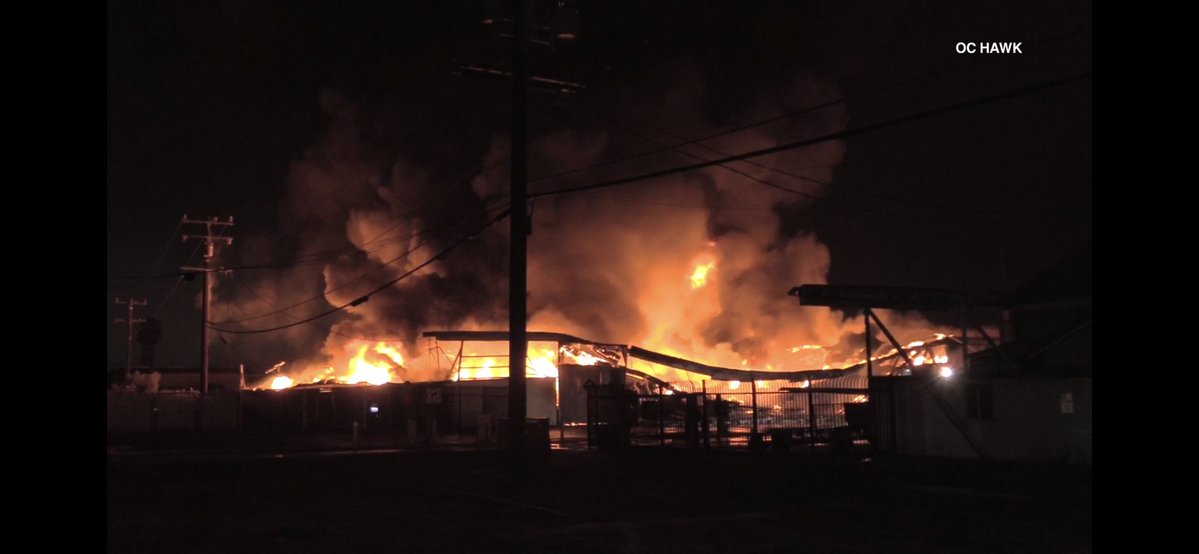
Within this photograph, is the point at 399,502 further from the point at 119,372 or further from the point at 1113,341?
the point at 119,372

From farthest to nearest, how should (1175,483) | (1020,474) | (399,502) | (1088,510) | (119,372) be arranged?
(119,372) < (1020,474) < (399,502) < (1088,510) < (1175,483)

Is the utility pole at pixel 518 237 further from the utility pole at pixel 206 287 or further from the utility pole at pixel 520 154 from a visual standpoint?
the utility pole at pixel 206 287

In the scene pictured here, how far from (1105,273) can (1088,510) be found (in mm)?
11905

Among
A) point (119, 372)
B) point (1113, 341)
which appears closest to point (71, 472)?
point (1113, 341)

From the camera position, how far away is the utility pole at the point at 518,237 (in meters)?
23.1

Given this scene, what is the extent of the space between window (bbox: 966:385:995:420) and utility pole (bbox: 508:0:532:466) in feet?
36.9

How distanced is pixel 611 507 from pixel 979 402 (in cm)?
1324

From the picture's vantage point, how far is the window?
2448 cm

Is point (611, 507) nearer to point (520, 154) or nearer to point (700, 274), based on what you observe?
point (520, 154)

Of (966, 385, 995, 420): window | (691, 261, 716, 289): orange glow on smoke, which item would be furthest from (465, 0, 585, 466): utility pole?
(691, 261, 716, 289): orange glow on smoke

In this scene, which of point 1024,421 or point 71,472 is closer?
point 71,472

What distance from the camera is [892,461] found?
24.0 meters

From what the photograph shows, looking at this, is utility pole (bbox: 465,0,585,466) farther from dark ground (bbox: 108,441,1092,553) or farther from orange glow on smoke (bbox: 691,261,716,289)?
orange glow on smoke (bbox: 691,261,716,289)

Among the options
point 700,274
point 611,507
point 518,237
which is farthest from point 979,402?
point 700,274
